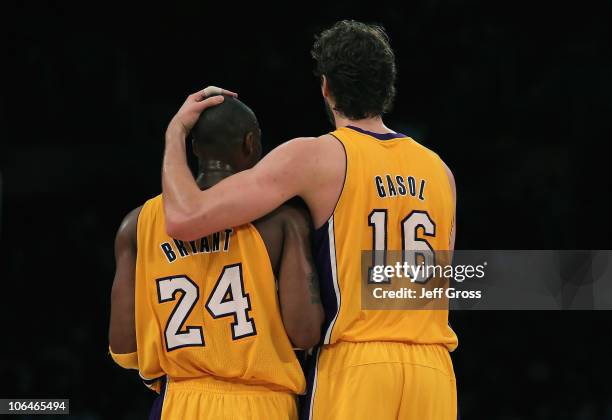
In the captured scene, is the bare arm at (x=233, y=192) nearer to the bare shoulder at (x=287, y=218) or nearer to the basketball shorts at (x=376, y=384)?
the bare shoulder at (x=287, y=218)

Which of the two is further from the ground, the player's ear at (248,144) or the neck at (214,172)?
the player's ear at (248,144)

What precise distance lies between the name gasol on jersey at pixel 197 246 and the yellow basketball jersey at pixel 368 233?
0.35 metres

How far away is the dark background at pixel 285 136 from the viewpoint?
841 centimetres

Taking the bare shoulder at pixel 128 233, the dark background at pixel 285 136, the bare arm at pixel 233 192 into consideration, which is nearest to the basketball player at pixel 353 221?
the bare arm at pixel 233 192

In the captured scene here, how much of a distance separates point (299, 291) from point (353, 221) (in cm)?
33

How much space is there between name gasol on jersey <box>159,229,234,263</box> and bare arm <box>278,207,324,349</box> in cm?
22

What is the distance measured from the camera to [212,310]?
318 cm

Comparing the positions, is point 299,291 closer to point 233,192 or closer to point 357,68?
point 233,192

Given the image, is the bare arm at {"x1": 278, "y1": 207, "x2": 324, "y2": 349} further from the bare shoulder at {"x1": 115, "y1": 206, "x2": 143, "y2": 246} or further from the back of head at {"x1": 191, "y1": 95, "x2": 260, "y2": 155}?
the bare shoulder at {"x1": 115, "y1": 206, "x2": 143, "y2": 246}

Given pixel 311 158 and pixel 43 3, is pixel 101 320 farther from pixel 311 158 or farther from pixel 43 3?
pixel 311 158


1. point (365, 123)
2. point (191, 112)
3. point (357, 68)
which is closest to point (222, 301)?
point (191, 112)

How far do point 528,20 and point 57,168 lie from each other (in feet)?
17.1

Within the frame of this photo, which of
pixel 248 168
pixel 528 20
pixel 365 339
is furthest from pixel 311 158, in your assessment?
pixel 528 20

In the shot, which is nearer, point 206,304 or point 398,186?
point 206,304
